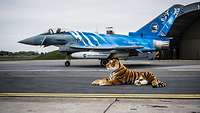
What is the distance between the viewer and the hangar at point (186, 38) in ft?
140

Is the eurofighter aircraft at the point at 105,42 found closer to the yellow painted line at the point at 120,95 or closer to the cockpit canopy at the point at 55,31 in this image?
the cockpit canopy at the point at 55,31

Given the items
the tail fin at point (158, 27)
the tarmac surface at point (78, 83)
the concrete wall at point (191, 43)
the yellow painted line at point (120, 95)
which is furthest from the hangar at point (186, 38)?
the yellow painted line at point (120, 95)

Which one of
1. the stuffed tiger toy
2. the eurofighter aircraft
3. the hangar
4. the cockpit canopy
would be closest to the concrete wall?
the hangar

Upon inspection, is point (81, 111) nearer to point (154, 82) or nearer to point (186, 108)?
point (186, 108)

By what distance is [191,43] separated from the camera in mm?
44500

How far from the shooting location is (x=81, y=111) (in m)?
6.01

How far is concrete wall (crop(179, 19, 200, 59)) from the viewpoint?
4372cm

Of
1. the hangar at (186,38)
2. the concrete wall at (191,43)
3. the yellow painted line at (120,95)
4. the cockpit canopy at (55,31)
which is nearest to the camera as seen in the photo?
the yellow painted line at (120,95)

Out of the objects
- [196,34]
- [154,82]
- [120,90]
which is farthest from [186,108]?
[196,34]

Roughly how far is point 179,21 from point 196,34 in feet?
15.0

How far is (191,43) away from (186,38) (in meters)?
1.11

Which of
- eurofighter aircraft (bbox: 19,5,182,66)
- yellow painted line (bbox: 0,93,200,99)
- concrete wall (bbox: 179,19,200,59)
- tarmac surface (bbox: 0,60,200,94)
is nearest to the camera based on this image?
yellow painted line (bbox: 0,93,200,99)

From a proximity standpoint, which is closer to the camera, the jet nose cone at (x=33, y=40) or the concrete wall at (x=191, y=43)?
the jet nose cone at (x=33, y=40)

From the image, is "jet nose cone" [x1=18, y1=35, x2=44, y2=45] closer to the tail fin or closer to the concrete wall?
the tail fin
